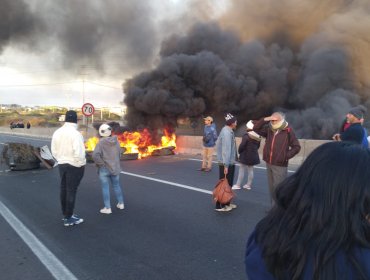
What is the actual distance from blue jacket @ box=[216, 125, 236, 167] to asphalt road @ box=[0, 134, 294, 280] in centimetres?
84

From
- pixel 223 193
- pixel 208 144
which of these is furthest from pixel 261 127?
pixel 208 144

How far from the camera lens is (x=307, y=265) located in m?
1.20

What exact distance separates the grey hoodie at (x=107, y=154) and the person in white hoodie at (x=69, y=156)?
1.77ft

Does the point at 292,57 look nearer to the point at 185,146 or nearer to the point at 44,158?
the point at 185,146

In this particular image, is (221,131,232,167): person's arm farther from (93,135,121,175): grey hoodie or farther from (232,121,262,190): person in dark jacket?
(93,135,121,175): grey hoodie

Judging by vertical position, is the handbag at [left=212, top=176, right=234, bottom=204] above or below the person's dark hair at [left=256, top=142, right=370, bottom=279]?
below

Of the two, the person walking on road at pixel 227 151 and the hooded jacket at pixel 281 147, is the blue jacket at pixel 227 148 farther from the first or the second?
the hooded jacket at pixel 281 147

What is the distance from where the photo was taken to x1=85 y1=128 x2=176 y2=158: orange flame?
15.1m

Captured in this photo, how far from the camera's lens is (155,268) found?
3.95 metres

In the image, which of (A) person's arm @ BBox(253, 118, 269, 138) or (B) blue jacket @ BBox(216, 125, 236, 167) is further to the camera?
(B) blue jacket @ BBox(216, 125, 236, 167)

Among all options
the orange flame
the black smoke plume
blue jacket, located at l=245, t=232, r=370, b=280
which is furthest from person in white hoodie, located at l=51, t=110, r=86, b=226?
the black smoke plume

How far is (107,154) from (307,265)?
17.3ft

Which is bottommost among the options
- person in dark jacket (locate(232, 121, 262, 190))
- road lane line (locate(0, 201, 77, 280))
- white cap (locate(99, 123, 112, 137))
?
road lane line (locate(0, 201, 77, 280))

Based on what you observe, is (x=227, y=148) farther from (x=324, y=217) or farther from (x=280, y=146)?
(x=324, y=217)
